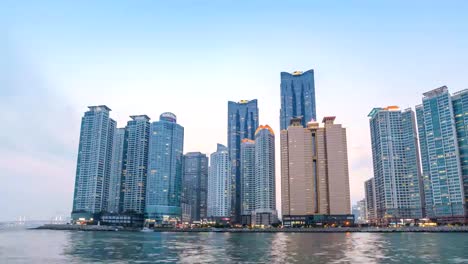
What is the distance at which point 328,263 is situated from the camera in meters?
61.2

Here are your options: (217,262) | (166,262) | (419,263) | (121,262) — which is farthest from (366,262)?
(121,262)

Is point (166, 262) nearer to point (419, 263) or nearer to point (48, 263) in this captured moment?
point (48, 263)

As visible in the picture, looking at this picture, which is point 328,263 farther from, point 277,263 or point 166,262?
point 166,262

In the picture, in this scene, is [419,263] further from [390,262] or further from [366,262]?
[366,262]

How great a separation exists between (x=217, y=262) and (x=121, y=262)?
15.8 m

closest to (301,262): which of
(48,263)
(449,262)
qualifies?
(449,262)

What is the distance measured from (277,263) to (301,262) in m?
4.12

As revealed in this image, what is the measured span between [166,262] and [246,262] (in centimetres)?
1335

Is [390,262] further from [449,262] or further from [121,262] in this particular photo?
[121,262]

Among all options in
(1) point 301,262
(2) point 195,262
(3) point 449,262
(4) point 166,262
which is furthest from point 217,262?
(3) point 449,262

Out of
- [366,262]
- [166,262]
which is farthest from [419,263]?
[166,262]

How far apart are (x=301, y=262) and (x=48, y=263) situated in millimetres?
41081

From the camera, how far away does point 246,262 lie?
64125 millimetres

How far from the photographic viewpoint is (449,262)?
63.4m
